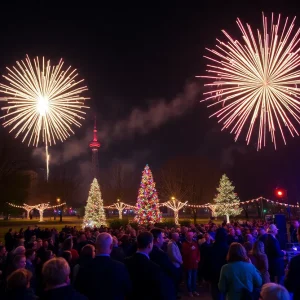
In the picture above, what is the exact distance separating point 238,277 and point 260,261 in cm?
257

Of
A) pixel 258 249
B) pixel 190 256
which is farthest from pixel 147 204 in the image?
pixel 258 249

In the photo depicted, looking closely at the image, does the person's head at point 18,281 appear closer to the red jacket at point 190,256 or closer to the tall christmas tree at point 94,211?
the red jacket at point 190,256

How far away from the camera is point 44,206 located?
2761 inches

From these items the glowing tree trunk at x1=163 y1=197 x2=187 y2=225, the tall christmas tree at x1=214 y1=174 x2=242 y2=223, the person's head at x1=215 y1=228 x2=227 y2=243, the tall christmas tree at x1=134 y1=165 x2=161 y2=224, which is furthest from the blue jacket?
the tall christmas tree at x1=214 y1=174 x2=242 y2=223

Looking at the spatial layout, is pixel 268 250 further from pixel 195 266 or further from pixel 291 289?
pixel 291 289

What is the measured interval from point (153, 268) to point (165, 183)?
54.1 m

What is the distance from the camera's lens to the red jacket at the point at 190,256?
435 inches

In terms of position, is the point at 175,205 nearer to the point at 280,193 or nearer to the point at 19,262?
the point at 280,193

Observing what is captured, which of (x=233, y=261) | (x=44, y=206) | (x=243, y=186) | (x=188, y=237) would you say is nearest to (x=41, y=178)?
(x=44, y=206)

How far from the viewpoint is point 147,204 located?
36.0 meters

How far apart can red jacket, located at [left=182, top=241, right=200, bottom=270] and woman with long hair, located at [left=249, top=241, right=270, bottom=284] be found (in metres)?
3.46

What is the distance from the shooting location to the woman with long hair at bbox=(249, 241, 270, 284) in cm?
758

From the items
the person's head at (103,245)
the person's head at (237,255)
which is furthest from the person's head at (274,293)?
the person's head at (103,245)

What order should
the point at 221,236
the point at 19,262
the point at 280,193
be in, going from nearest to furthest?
the point at 19,262
the point at 221,236
the point at 280,193
